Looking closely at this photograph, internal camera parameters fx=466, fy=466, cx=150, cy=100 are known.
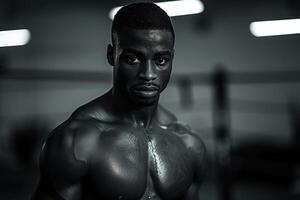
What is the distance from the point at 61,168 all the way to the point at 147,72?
0.16 m

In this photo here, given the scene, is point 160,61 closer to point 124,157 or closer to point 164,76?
point 164,76

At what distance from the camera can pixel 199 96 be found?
7.91 feet

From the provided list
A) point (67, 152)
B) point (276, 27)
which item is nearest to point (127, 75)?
point (67, 152)

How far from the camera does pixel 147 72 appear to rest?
22.7 inches

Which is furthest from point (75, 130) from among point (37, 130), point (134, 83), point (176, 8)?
point (37, 130)

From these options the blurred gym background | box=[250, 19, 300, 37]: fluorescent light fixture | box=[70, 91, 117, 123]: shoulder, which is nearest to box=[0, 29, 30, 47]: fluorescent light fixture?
the blurred gym background

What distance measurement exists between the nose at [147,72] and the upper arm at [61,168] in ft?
0.37

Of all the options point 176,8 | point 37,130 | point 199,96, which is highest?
point 176,8

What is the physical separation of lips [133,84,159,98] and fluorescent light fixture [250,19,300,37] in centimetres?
139

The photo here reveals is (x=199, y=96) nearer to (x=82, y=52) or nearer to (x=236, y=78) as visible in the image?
(x=236, y=78)

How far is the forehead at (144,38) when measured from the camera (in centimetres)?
58

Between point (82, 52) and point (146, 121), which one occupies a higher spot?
point (82, 52)

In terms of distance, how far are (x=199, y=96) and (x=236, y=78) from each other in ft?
1.41

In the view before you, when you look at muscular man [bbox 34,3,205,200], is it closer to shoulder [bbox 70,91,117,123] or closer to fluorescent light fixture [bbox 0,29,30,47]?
shoulder [bbox 70,91,117,123]
